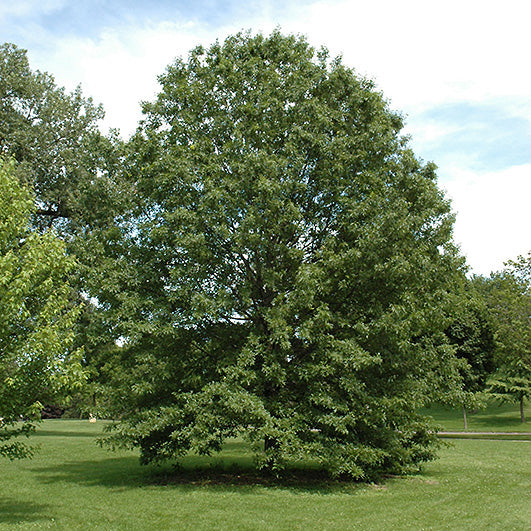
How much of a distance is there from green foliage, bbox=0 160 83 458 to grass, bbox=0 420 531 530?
7.77 feet

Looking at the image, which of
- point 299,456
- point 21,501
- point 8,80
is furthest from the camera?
point 8,80

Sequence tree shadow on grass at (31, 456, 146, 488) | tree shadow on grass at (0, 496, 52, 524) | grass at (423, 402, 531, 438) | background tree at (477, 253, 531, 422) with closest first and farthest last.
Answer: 1. tree shadow on grass at (0, 496, 52, 524)
2. tree shadow on grass at (31, 456, 146, 488)
3. background tree at (477, 253, 531, 422)
4. grass at (423, 402, 531, 438)

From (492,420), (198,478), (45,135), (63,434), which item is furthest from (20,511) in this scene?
(492,420)

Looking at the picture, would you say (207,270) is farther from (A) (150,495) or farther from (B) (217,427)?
(A) (150,495)

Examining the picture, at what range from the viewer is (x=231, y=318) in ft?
54.1

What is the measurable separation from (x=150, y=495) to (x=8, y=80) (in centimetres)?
2478

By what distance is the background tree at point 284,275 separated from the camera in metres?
14.6

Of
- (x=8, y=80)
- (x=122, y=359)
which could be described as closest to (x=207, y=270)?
(x=122, y=359)

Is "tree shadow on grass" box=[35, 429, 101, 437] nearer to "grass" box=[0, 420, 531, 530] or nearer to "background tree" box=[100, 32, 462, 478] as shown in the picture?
"grass" box=[0, 420, 531, 530]

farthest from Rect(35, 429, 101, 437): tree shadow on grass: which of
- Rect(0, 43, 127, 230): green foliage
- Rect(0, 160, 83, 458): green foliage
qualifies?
Rect(0, 160, 83, 458): green foliage

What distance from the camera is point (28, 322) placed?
10883 mm

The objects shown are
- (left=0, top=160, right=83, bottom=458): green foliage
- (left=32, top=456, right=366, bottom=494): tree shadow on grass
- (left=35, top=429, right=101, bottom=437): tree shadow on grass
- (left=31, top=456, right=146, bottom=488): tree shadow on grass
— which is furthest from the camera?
(left=35, top=429, right=101, bottom=437): tree shadow on grass

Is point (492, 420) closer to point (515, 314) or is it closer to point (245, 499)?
point (515, 314)

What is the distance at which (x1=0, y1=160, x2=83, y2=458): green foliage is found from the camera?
10109 mm
